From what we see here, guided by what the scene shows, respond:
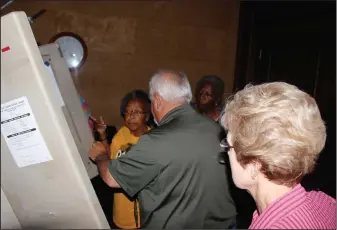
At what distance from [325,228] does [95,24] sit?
293cm

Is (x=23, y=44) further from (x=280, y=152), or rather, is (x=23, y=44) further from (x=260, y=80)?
(x=260, y=80)

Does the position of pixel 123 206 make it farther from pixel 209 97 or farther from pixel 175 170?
pixel 209 97

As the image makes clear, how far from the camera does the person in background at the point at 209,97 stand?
2.45m

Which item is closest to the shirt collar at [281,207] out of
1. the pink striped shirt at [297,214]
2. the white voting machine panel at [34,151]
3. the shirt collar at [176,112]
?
the pink striped shirt at [297,214]

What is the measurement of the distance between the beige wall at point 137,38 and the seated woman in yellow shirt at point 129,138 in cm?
125

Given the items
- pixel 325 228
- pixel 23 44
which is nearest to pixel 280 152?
pixel 325 228

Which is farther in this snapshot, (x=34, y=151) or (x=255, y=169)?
(x=255, y=169)

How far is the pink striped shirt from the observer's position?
0.75 meters

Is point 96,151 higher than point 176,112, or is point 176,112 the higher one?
point 176,112

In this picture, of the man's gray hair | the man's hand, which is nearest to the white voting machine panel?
the man's hand

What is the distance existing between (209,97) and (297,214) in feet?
5.98

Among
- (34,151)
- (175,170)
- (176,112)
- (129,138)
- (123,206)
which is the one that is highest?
(34,151)

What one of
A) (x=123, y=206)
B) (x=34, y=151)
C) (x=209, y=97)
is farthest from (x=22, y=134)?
(x=209, y=97)

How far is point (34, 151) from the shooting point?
0.72 meters
